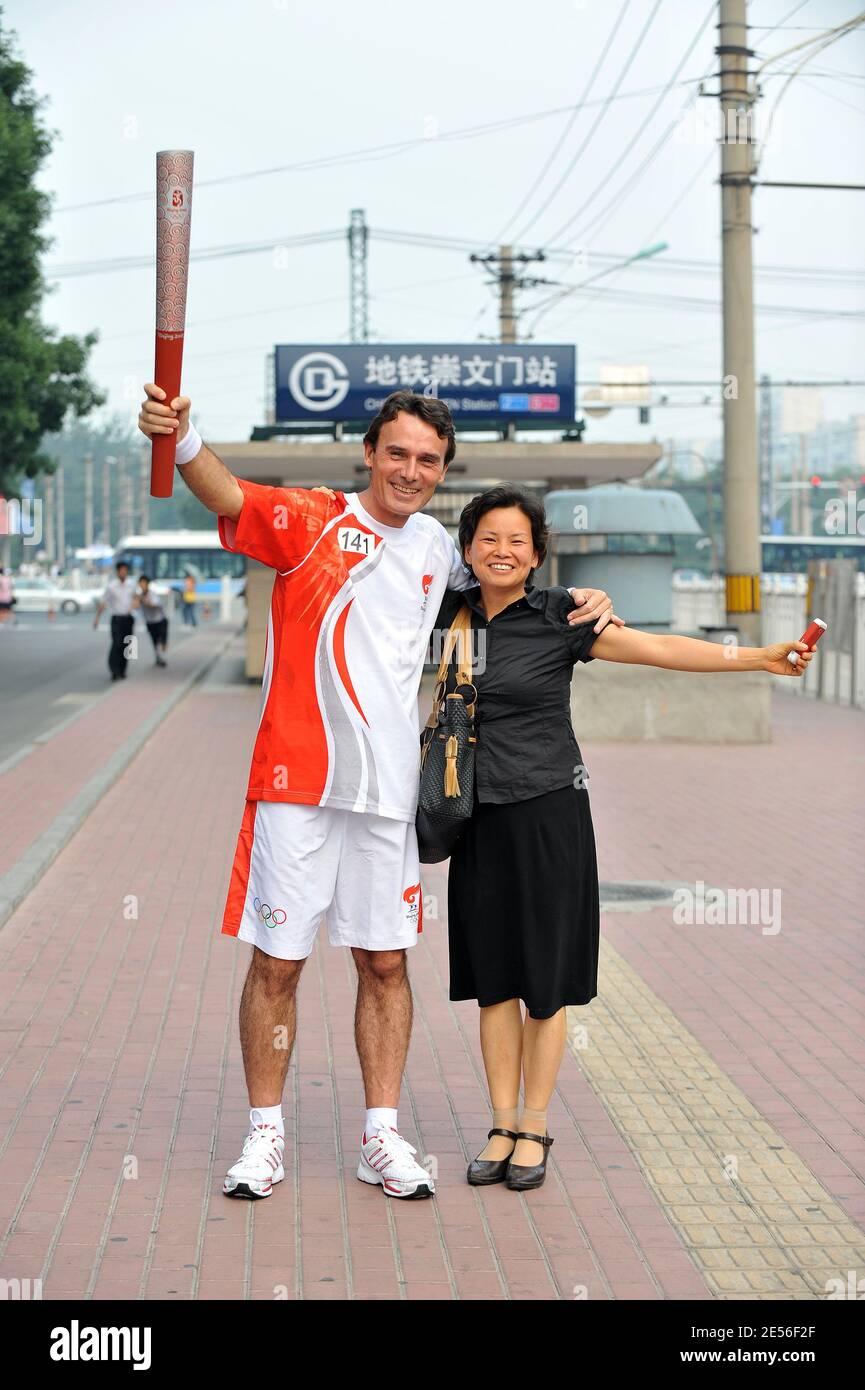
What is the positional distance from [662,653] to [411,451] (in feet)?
2.73

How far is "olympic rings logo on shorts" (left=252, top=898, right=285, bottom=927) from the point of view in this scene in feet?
14.2

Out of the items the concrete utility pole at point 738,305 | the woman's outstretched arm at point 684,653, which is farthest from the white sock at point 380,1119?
the concrete utility pole at point 738,305

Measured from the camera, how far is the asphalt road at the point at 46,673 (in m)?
19.0

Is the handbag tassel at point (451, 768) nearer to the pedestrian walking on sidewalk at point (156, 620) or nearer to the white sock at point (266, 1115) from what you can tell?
the white sock at point (266, 1115)

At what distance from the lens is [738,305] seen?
17.8m

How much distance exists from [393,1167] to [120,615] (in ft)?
69.0

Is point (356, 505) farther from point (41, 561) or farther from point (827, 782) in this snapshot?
point (41, 561)

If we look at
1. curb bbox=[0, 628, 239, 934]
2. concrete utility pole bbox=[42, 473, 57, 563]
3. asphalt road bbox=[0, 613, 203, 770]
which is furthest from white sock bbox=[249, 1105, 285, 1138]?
concrete utility pole bbox=[42, 473, 57, 563]

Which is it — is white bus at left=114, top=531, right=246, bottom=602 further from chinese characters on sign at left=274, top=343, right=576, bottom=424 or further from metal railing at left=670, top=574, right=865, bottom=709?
chinese characters on sign at left=274, top=343, right=576, bottom=424

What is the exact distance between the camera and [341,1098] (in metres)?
5.31

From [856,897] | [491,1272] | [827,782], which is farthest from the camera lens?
[827,782]

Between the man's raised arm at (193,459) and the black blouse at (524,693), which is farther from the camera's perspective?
the black blouse at (524,693)

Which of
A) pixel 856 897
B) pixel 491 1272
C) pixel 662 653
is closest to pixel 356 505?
pixel 662 653

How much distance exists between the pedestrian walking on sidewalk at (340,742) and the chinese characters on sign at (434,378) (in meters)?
17.9
